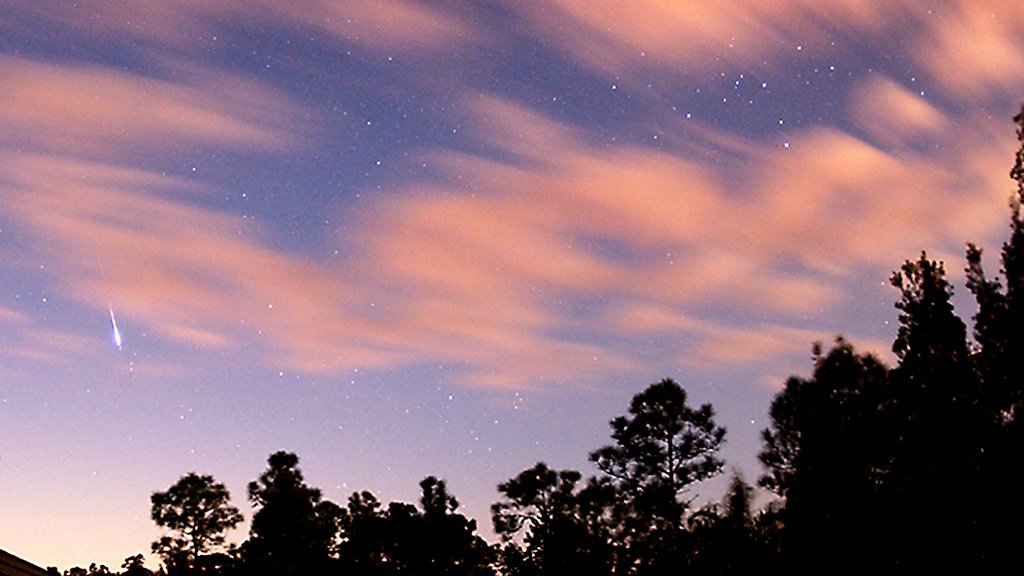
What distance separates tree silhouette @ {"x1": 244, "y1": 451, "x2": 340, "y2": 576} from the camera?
4997 centimetres

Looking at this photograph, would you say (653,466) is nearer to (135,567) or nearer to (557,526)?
(557,526)

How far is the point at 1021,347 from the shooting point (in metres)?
22.9

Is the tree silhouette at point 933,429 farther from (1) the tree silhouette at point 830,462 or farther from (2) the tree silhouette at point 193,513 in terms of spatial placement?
(2) the tree silhouette at point 193,513

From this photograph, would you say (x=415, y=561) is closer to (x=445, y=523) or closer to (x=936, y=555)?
(x=445, y=523)

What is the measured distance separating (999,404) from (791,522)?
8.35 metres

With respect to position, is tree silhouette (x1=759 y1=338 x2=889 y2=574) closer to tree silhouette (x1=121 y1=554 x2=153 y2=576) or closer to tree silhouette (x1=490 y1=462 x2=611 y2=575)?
tree silhouette (x1=490 y1=462 x2=611 y2=575)

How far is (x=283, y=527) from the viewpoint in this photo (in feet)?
165

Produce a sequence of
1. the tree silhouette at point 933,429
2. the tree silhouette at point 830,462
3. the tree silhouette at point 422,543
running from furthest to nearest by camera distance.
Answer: the tree silhouette at point 422,543
the tree silhouette at point 830,462
the tree silhouette at point 933,429

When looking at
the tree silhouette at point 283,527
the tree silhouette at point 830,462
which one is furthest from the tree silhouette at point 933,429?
the tree silhouette at point 283,527

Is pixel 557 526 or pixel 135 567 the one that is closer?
pixel 557 526

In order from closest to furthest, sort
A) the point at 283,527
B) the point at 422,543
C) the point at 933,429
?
1. the point at 933,429
2. the point at 283,527
3. the point at 422,543

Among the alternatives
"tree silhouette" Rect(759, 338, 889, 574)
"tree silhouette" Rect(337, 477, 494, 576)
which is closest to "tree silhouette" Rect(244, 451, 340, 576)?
"tree silhouette" Rect(337, 477, 494, 576)

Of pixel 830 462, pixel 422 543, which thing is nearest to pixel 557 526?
pixel 830 462

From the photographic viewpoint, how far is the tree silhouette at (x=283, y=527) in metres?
50.0
